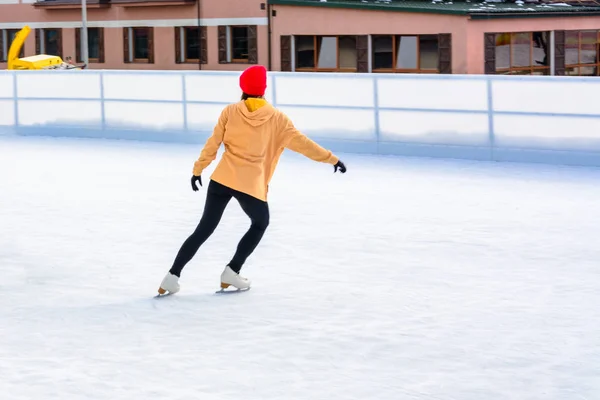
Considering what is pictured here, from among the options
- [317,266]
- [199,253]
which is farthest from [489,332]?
[199,253]

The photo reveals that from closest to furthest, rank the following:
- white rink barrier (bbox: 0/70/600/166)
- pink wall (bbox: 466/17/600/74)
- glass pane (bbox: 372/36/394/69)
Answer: white rink barrier (bbox: 0/70/600/166), pink wall (bbox: 466/17/600/74), glass pane (bbox: 372/36/394/69)

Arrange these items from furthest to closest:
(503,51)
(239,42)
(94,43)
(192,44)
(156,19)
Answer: (94,43)
(156,19)
(192,44)
(239,42)
(503,51)

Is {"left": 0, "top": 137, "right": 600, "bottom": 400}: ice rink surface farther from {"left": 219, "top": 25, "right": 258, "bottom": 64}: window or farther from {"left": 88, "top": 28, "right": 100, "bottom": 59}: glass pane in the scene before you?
{"left": 88, "top": 28, "right": 100, "bottom": 59}: glass pane

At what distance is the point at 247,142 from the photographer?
788 cm

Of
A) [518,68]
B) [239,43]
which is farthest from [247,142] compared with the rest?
[239,43]

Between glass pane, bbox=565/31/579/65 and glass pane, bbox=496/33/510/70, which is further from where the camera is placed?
glass pane, bbox=565/31/579/65

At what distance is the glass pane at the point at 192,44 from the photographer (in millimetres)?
42281

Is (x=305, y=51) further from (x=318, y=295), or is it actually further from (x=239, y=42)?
(x=318, y=295)

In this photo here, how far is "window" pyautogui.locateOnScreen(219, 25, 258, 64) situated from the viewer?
40094 mm

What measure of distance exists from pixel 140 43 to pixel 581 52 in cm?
1453

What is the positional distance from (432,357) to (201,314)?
1.65 meters

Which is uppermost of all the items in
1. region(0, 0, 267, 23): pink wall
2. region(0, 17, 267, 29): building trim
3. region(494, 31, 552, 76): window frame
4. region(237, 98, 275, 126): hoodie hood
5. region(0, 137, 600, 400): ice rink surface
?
region(0, 0, 267, 23): pink wall

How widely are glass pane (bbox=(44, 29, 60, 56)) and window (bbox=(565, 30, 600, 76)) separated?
17.9 meters

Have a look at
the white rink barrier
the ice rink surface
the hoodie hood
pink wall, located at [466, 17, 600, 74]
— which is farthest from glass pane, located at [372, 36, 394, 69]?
the hoodie hood
